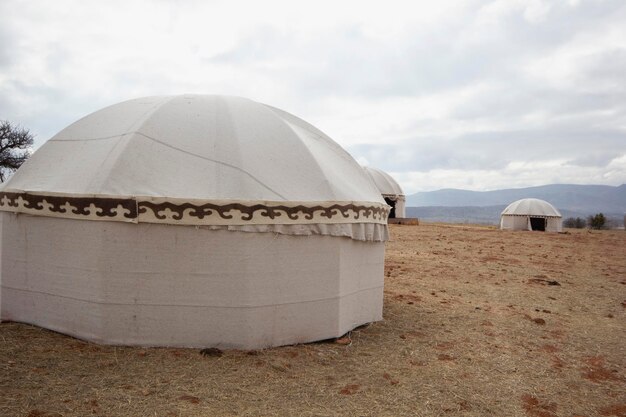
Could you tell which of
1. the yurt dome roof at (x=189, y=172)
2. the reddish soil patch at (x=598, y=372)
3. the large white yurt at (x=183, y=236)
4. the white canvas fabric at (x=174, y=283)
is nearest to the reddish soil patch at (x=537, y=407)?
the reddish soil patch at (x=598, y=372)

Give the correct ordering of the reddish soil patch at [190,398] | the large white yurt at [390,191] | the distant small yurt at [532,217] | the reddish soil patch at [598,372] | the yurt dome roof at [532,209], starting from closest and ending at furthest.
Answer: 1. the reddish soil patch at [190,398]
2. the reddish soil patch at [598,372]
3. the distant small yurt at [532,217]
4. the yurt dome roof at [532,209]
5. the large white yurt at [390,191]

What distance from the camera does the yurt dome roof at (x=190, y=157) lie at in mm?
4969

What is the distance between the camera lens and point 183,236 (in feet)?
15.7

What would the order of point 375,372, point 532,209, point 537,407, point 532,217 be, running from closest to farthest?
1. point 537,407
2. point 375,372
3. point 532,217
4. point 532,209

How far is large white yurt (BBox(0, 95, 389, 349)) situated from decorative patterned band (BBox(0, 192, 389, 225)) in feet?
0.04

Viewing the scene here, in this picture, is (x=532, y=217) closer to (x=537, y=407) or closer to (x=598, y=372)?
(x=598, y=372)

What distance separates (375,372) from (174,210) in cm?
255

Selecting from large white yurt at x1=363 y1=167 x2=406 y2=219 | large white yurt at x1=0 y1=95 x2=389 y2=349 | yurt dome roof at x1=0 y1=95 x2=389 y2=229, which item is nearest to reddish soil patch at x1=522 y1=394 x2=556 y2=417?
large white yurt at x1=0 y1=95 x2=389 y2=349

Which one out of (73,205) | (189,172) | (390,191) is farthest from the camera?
(390,191)

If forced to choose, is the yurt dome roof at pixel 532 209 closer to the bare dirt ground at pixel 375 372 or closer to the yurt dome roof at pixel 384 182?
the yurt dome roof at pixel 384 182

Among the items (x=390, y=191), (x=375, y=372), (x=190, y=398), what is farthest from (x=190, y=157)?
(x=390, y=191)

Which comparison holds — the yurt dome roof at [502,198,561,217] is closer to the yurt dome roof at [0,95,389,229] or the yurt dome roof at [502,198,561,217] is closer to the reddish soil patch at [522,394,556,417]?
the yurt dome roof at [0,95,389,229]

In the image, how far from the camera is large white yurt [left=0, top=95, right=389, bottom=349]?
4.80 meters

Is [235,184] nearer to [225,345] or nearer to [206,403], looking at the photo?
[225,345]
